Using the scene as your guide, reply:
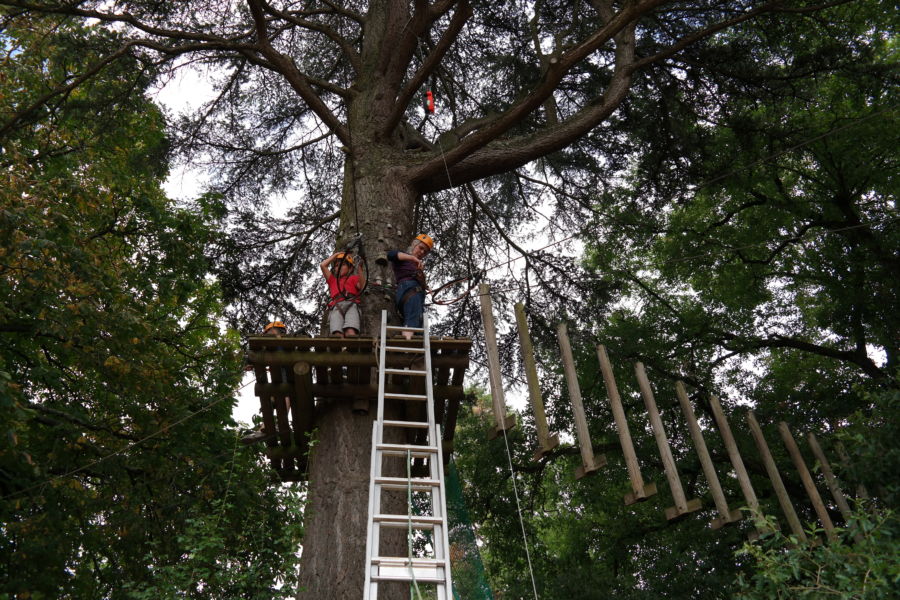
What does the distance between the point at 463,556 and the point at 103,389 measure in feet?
14.5

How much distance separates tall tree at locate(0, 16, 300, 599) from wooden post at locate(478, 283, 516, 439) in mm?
1561

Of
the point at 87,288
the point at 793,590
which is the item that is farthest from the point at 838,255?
the point at 87,288

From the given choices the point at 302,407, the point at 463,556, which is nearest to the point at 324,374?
the point at 302,407

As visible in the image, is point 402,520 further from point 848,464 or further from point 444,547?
point 848,464

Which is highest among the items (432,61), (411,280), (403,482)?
(432,61)

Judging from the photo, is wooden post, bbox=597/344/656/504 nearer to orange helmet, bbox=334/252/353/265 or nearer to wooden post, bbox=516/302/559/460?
wooden post, bbox=516/302/559/460

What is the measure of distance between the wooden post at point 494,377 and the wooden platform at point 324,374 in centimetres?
25

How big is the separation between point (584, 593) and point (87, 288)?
7911mm

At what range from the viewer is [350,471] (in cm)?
506

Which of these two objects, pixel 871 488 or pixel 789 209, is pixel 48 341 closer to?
pixel 871 488

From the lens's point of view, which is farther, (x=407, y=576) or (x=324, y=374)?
(x=324, y=374)

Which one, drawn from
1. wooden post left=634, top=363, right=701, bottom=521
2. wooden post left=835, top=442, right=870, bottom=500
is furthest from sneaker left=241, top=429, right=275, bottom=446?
wooden post left=835, top=442, right=870, bottom=500

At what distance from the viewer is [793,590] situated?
5.09 meters

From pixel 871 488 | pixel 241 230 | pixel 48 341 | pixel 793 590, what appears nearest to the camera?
pixel 793 590
